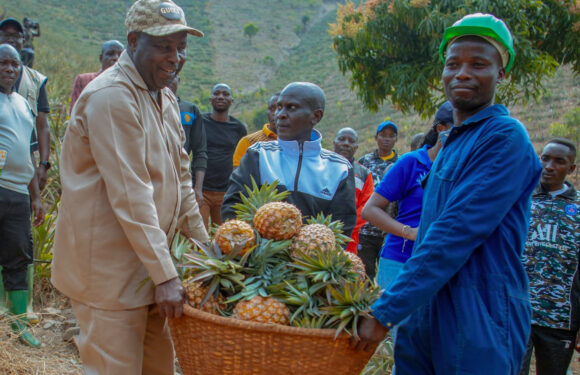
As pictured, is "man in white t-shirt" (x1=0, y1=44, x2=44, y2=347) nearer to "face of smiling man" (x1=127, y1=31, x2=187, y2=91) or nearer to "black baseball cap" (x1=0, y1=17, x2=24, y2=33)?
"black baseball cap" (x1=0, y1=17, x2=24, y2=33)

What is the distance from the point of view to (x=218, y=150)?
290 inches

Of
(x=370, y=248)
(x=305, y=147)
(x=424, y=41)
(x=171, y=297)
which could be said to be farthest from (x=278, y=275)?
(x=424, y=41)

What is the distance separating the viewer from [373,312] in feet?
6.69

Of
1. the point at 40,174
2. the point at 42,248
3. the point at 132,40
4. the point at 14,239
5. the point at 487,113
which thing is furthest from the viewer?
the point at 42,248

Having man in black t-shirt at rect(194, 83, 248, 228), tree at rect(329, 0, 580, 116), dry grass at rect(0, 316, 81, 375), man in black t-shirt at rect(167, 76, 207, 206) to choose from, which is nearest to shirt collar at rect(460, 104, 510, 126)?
dry grass at rect(0, 316, 81, 375)

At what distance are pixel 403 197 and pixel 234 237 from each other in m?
1.66

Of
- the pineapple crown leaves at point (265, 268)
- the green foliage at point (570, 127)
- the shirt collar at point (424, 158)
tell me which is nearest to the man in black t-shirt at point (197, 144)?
the shirt collar at point (424, 158)

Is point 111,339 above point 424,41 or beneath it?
beneath

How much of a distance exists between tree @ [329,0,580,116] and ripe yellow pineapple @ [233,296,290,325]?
8.12 m

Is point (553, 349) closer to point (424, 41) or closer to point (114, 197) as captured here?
point (114, 197)

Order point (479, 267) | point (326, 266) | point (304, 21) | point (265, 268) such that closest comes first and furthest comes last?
point (479, 267)
point (326, 266)
point (265, 268)
point (304, 21)

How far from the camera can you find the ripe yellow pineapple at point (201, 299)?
2.29 m

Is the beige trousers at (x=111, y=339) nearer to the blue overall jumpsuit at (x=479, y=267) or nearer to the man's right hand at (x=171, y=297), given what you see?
the man's right hand at (x=171, y=297)

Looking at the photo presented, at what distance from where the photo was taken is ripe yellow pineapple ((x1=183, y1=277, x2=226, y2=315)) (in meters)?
2.29
